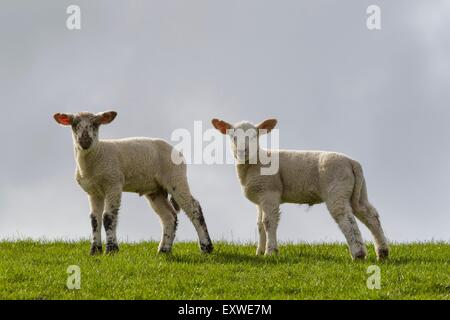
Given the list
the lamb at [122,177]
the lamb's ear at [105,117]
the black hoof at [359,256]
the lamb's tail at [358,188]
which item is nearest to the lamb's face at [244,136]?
the lamb at [122,177]

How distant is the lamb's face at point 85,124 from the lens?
16.0 m

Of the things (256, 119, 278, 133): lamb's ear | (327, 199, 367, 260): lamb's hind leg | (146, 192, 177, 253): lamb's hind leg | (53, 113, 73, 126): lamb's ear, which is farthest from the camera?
(146, 192, 177, 253): lamb's hind leg

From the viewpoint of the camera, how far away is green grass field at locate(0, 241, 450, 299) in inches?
485

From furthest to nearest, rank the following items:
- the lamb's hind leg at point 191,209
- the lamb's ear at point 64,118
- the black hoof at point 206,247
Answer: the lamb's hind leg at point 191,209, the black hoof at point 206,247, the lamb's ear at point 64,118

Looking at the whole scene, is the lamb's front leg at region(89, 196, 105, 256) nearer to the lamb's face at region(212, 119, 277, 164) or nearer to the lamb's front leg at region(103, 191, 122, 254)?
the lamb's front leg at region(103, 191, 122, 254)

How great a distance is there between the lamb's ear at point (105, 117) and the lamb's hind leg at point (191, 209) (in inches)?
80.1

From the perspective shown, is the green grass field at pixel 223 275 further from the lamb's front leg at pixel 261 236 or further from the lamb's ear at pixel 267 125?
the lamb's ear at pixel 267 125

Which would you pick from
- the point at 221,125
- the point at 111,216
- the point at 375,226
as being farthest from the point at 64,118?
the point at 375,226

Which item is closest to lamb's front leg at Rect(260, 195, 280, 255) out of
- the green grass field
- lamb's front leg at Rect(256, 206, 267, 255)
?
the green grass field

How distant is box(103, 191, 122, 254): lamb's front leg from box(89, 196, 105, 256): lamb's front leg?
45cm

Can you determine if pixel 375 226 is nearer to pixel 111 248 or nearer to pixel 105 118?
pixel 111 248

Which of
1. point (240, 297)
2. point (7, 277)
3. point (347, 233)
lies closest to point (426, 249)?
point (347, 233)

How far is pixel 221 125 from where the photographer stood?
16547 millimetres

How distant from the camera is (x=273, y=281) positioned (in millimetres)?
13078
